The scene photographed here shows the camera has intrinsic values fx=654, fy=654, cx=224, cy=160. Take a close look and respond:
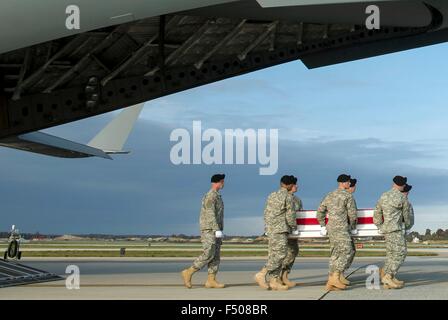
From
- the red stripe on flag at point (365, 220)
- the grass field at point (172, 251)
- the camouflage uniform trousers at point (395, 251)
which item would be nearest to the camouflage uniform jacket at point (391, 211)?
the camouflage uniform trousers at point (395, 251)

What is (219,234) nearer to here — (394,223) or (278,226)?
(278,226)

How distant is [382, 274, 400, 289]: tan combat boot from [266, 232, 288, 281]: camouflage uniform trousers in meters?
1.93

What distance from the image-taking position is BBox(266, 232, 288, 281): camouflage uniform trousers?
1174cm

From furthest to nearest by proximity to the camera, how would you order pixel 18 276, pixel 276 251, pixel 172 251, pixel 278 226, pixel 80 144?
1. pixel 172 251
2. pixel 80 144
3. pixel 18 276
4. pixel 278 226
5. pixel 276 251

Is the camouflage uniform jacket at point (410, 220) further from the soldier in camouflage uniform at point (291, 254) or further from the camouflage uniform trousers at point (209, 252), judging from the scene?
the camouflage uniform trousers at point (209, 252)

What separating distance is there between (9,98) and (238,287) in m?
8.61

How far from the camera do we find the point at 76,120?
56.4 feet

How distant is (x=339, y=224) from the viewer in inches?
465

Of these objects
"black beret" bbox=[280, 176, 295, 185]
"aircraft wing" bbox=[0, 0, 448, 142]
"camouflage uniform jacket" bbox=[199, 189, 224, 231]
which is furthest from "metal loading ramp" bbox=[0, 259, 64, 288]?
"black beret" bbox=[280, 176, 295, 185]

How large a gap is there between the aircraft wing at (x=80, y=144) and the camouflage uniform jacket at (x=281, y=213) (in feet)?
31.3

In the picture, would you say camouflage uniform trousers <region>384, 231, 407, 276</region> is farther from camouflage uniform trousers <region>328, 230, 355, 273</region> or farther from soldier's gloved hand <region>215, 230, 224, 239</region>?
soldier's gloved hand <region>215, 230, 224, 239</region>

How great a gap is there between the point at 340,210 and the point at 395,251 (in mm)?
1312

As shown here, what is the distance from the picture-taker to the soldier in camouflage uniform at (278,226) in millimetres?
11781

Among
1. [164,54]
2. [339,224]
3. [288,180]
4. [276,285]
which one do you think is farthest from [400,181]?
[164,54]
